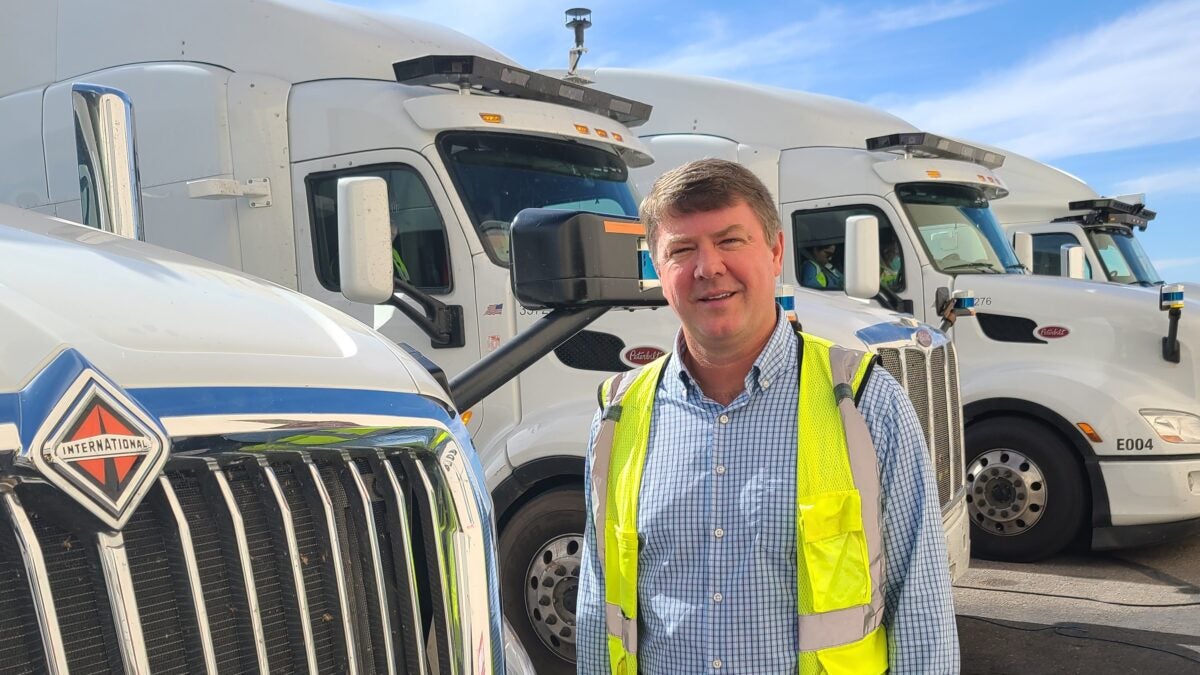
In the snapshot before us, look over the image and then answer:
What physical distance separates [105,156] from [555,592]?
2624mm

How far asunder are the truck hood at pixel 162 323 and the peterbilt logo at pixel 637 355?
2.47 meters

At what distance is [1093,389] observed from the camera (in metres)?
6.86

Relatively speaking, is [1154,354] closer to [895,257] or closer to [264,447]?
[895,257]

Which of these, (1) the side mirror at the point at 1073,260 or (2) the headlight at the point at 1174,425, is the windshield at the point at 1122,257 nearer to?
(1) the side mirror at the point at 1073,260

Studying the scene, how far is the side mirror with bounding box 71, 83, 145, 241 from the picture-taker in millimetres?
2783

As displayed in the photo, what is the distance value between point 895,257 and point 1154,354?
5.57ft

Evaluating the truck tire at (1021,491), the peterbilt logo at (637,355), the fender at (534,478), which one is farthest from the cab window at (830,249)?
the fender at (534,478)

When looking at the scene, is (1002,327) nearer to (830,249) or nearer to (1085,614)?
(830,249)

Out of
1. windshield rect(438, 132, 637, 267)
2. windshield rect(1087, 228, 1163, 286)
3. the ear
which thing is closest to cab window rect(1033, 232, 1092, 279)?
windshield rect(1087, 228, 1163, 286)

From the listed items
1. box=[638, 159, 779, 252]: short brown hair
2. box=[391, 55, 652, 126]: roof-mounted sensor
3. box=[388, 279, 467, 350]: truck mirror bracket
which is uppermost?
box=[391, 55, 652, 126]: roof-mounted sensor

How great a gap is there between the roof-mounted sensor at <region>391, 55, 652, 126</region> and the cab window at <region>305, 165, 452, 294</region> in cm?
50

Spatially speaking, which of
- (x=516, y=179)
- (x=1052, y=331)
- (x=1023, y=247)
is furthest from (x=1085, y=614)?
(x=516, y=179)

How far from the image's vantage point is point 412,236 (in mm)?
4859

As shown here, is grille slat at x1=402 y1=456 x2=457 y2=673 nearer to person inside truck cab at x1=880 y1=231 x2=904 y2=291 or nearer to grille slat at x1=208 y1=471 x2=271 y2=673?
grille slat at x1=208 y1=471 x2=271 y2=673
